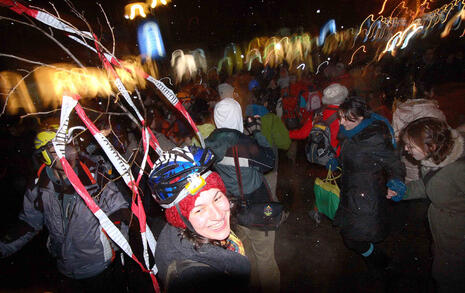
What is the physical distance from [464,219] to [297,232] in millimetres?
2498

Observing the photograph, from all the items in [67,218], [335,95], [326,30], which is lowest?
[67,218]

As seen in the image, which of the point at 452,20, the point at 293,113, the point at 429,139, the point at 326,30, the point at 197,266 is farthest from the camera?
the point at 326,30

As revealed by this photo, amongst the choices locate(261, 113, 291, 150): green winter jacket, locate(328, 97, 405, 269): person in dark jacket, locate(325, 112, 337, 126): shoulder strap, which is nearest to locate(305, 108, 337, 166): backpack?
locate(325, 112, 337, 126): shoulder strap

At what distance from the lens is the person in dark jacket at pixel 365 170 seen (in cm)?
276

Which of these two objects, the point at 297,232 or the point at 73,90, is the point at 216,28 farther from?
the point at 73,90

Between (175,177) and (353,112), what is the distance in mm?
2289

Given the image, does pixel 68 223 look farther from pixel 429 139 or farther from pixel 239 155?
pixel 429 139

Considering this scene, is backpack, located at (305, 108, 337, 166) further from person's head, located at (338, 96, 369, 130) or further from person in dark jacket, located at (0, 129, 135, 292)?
person in dark jacket, located at (0, 129, 135, 292)

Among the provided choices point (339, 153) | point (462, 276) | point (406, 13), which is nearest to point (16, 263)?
point (339, 153)

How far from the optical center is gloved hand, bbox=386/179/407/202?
2.73 meters

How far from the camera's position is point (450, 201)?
222 centimetres

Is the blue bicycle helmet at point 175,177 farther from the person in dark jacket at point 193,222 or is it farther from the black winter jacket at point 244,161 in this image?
the black winter jacket at point 244,161

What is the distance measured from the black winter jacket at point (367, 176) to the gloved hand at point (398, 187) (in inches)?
2.3

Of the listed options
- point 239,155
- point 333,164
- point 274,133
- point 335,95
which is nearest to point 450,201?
point 333,164
